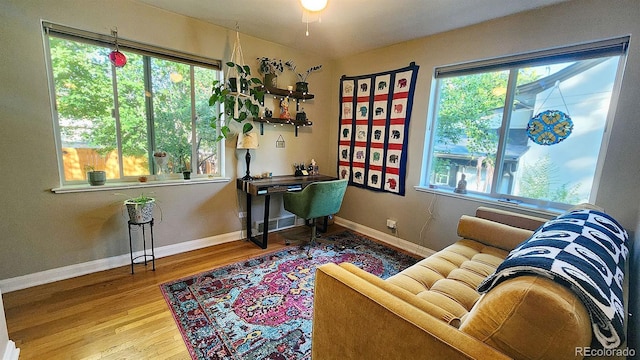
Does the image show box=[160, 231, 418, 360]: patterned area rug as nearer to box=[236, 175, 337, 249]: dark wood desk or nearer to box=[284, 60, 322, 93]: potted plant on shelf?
box=[236, 175, 337, 249]: dark wood desk

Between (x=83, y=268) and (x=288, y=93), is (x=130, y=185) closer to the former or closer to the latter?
(x=83, y=268)

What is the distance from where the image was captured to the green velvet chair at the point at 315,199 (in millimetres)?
2760

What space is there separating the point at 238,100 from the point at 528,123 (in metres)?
2.86

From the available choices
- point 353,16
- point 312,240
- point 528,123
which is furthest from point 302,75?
point 528,123

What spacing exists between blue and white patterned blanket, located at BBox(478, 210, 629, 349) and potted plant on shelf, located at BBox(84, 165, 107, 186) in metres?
2.88

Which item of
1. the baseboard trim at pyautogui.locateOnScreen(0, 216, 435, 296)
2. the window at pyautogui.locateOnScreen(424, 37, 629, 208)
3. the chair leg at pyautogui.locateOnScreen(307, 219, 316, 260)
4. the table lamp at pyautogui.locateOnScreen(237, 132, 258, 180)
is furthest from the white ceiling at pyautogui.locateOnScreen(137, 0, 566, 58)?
the baseboard trim at pyautogui.locateOnScreen(0, 216, 435, 296)

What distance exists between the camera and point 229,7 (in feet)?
7.50

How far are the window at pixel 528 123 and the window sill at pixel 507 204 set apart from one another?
5cm

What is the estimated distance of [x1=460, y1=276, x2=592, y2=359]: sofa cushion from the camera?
64 centimetres

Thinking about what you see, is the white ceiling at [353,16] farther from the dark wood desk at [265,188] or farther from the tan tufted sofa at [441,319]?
the tan tufted sofa at [441,319]

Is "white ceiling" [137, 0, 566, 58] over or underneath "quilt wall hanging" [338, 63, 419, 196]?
over

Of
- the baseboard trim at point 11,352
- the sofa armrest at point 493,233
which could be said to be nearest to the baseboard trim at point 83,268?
the baseboard trim at point 11,352

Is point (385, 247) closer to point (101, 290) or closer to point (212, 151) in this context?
point (212, 151)

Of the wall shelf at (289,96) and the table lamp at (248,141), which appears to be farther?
the wall shelf at (289,96)
